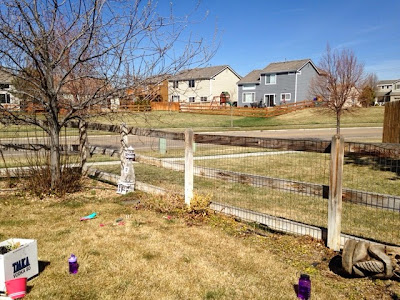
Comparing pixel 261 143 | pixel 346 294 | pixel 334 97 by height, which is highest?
pixel 334 97

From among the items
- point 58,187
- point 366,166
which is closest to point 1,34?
point 58,187

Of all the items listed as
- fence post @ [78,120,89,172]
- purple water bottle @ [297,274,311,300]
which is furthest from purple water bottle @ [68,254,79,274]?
fence post @ [78,120,89,172]

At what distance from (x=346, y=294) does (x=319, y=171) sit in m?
7.90

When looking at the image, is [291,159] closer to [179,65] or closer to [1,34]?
[179,65]

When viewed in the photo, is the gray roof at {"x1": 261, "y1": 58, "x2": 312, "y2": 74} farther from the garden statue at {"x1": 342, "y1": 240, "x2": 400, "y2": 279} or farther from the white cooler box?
the white cooler box

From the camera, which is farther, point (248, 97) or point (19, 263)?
point (248, 97)

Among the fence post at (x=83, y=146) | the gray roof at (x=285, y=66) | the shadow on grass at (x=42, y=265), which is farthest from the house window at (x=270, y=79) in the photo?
the shadow on grass at (x=42, y=265)

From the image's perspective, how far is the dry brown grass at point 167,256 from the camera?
3.89m

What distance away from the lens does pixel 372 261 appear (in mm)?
4023

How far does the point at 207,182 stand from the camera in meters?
9.41

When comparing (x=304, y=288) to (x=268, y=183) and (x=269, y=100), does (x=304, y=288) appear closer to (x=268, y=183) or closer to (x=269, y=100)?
(x=268, y=183)

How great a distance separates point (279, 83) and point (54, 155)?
47.7 meters

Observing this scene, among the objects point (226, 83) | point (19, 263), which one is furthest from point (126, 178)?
point (226, 83)

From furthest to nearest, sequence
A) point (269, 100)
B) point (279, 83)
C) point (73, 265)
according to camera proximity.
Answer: point (269, 100) < point (279, 83) < point (73, 265)
